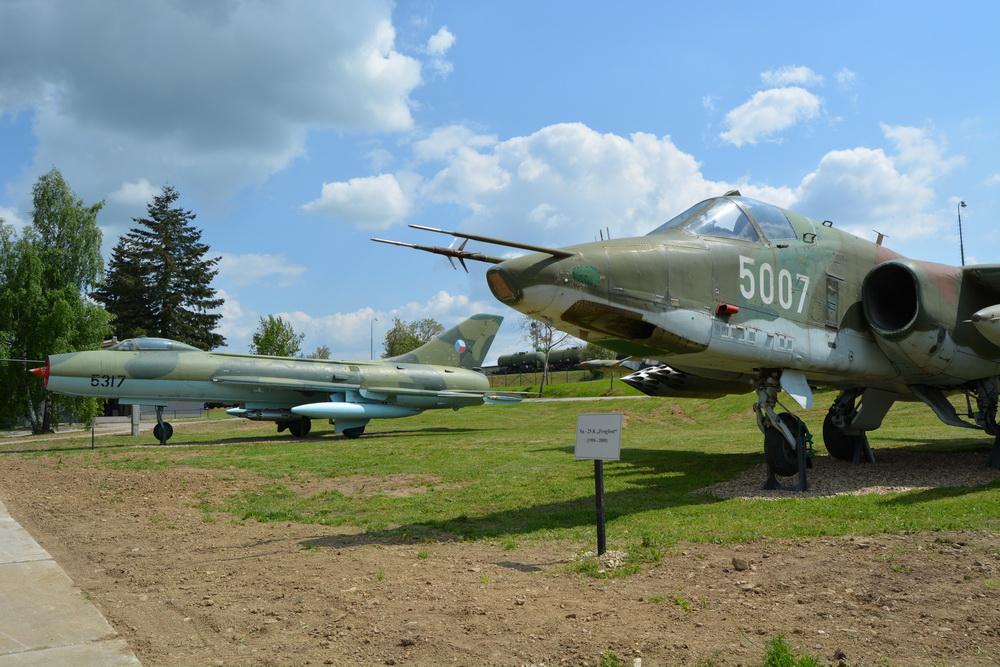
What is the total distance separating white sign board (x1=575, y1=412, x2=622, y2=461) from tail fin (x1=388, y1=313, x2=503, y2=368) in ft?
68.8

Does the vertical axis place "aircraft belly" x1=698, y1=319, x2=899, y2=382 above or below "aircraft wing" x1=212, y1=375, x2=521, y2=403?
above

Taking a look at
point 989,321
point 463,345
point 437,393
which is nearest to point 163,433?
point 437,393

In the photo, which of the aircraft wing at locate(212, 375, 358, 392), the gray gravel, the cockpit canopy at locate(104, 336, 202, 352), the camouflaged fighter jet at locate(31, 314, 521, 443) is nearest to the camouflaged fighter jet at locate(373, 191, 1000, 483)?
the gray gravel

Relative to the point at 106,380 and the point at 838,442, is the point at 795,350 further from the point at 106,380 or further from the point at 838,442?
the point at 106,380

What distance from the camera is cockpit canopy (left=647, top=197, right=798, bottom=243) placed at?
855 cm

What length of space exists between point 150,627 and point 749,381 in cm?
949

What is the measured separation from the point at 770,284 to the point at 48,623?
7.97 m

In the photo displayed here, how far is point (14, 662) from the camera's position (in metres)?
3.77

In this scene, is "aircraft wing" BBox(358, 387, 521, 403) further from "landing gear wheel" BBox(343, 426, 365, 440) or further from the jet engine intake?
the jet engine intake

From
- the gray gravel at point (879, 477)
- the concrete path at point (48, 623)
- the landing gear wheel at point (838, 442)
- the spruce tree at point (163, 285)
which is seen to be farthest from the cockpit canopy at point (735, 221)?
the spruce tree at point (163, 285)

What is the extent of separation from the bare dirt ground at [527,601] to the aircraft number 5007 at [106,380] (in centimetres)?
1494

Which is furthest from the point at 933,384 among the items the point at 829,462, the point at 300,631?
the point at 300,631

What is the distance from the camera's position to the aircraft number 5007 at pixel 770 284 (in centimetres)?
841

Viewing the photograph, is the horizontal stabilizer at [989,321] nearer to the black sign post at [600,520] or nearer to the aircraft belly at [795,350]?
the aircraft belly at [795,350]
